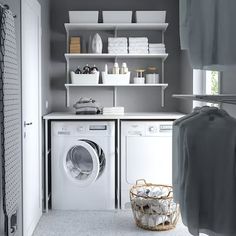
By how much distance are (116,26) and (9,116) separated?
7.93 feet

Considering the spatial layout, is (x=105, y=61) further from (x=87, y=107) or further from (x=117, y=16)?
(x=87, y=107)

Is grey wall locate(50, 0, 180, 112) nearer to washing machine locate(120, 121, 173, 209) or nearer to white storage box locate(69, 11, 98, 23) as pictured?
white storage box locate(69, 11, 98, 23)

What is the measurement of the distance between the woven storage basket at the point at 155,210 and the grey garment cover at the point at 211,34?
2.31 metres

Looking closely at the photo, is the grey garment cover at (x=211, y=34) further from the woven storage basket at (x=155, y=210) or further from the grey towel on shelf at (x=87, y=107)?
the grey towel on shelf at (x=87, y=107)

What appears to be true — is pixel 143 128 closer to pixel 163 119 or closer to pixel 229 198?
pixel 163 119

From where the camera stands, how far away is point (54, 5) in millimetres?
4781

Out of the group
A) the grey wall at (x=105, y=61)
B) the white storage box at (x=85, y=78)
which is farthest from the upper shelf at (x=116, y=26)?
the white storage box at (x=85, y=78)

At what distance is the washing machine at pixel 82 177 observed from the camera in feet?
13.3

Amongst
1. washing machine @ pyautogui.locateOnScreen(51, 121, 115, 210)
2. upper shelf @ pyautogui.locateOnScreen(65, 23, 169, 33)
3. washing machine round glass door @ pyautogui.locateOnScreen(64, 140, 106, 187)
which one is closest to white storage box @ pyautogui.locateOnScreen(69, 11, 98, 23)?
upper shelf @ pyautogui.locateOnScreen(65, 23, 169, 33)

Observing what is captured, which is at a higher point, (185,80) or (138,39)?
(138,39)

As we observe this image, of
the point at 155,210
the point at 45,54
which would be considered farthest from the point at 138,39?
the point at 155,210

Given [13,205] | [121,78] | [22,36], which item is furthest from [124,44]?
[13,205]

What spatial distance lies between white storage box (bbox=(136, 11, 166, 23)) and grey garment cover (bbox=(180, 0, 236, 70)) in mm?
3167

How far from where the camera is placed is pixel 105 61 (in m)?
4.81
